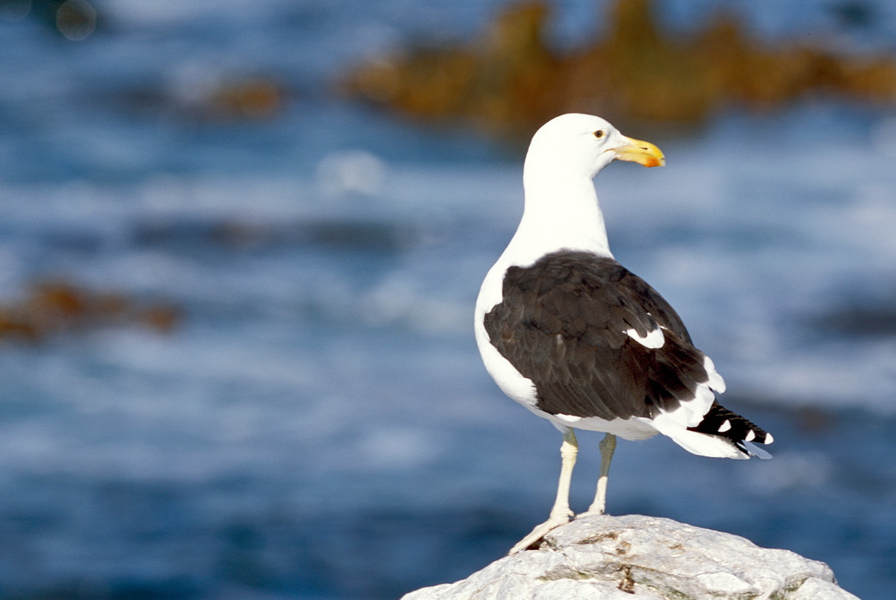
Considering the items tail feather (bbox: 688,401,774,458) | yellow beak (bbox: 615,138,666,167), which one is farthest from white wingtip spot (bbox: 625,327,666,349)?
yellow beak (bbox: 615,138,666,167)

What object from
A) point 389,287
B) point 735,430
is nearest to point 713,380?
point 735,430

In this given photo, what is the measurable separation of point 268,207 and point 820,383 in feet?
49.0

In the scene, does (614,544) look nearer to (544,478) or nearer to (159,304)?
(544,478)

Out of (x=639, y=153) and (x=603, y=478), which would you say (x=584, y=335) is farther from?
(x=639, y=153)

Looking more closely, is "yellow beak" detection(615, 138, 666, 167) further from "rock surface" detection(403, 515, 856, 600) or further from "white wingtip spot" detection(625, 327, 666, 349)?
"rock surface" detection(403, 515, 856, 600)

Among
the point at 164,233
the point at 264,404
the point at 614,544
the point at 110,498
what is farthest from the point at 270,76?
the point at 614,544

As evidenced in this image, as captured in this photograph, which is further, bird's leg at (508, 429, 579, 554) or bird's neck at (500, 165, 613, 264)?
bird's neck at (500, 165, 613, 264)

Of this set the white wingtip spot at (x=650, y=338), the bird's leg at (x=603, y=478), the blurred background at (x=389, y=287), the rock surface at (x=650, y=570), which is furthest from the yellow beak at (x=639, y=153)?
the blurred background at (x=389, y=287)

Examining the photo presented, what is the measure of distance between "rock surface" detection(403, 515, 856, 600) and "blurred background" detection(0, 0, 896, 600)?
779cm

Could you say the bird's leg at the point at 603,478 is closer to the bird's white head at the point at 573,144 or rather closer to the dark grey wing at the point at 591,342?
the dark grey wing at the point at 591,342

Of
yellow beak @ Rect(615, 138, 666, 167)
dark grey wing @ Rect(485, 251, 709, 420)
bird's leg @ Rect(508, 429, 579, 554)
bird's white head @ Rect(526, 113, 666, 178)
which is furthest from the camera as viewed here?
yellow beak @ Rect(615, 138, 666, 167)

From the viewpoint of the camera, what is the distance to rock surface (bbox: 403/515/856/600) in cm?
546

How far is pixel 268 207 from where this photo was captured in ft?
Answer: 96.5

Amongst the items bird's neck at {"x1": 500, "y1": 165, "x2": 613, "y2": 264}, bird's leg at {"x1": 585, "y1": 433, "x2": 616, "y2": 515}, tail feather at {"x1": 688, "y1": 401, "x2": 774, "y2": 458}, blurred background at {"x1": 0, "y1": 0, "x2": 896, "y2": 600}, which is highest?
blurred background at {"x1": 0, "y1": 0, "x2": 896, "y2": 600}
